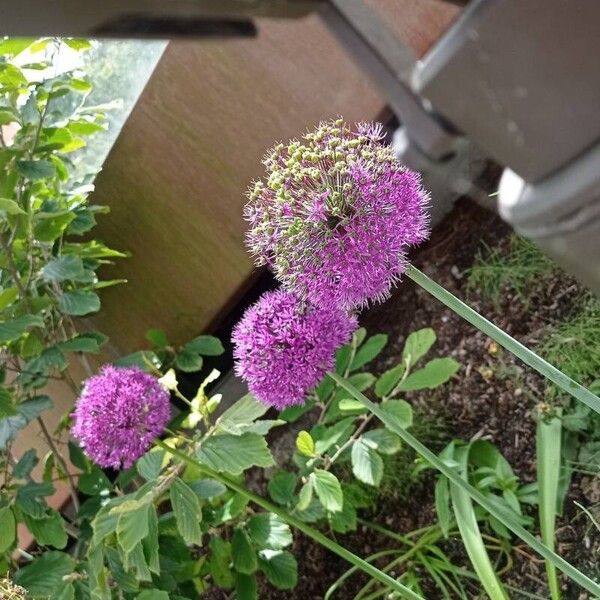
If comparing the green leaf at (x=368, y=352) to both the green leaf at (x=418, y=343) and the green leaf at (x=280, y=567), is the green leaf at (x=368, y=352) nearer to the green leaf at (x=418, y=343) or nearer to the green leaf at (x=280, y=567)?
the green leaf at (x=418, y=343)

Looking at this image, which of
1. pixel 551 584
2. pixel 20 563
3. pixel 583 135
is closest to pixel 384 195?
pixel 583 135

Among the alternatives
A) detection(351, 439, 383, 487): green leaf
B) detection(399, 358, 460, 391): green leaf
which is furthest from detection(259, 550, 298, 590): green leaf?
detection(399, 358, 460, 391): green leaf

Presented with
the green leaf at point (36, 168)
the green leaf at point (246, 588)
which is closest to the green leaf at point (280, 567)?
the green leaf at point (246, 588)

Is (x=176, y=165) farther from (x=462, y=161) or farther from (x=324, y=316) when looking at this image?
(x=462, y=161)

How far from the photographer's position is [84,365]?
1327mm

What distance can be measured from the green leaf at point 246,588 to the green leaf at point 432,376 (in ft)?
1.12

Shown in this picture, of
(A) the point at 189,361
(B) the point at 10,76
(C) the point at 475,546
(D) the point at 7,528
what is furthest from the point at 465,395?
(B) the point at 10,76

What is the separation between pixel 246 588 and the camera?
1068mm

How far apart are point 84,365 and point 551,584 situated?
78cm

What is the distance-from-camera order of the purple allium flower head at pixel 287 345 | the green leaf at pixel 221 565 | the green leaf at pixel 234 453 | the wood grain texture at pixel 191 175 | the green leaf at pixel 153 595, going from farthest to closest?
the wood grain texture at pixel 191 175 → the green leaf at pixel 221 565 → the green leaf at pixel 153 595 → the green leaf at pixel 234 453 → the purple allium flower head at pixel 287 345

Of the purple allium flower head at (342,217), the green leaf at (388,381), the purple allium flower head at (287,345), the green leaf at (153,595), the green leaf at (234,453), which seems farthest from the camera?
the green leaf at (388,381)

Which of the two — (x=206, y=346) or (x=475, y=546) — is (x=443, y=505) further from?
(x=206, y=346)

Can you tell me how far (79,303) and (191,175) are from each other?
380 millimetres

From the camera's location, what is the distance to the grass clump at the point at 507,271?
106 cm
